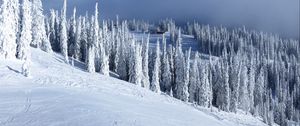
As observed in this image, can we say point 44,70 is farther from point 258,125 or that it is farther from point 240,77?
point 240,77

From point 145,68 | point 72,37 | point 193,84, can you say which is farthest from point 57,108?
point 72,37

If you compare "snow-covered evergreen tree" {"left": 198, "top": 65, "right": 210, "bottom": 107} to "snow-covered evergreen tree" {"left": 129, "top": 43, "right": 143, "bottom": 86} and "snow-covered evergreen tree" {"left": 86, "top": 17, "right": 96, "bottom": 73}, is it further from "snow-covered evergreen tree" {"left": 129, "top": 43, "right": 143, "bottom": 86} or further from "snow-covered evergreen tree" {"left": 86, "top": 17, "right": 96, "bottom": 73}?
"snow-covered evergreen tree" {"left": 86, "top": 17, "right": 96, "bottom": 73}

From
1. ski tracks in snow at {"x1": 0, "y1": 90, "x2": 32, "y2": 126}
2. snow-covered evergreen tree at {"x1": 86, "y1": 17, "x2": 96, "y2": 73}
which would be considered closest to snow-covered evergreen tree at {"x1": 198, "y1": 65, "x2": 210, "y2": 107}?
snow-covered evergreen tree at {"x1": 86, "y1": 17, "x2": 96, "y2": 73}

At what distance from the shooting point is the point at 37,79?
65125 millimetres

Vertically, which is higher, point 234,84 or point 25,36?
point 25,36

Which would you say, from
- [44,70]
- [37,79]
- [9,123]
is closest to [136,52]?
[44,70]

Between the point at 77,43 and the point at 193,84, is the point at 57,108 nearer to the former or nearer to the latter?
the point at 193,84

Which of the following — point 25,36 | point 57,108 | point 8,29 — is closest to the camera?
point 57,108

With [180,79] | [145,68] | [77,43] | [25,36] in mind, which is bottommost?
[180,79]

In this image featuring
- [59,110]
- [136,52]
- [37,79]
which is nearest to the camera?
[59,110]

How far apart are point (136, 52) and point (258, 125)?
32211 millimetres

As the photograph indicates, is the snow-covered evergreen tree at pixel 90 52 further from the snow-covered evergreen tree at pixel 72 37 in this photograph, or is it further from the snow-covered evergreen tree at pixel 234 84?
the snow-covered evergreen tree at pixel 234 84

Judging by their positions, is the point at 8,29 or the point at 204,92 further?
the point at 204,92

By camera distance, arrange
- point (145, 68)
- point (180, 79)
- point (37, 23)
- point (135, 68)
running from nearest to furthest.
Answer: point (37, 23)
point (135, 68)
point (145, 68)
point (180, 79)
